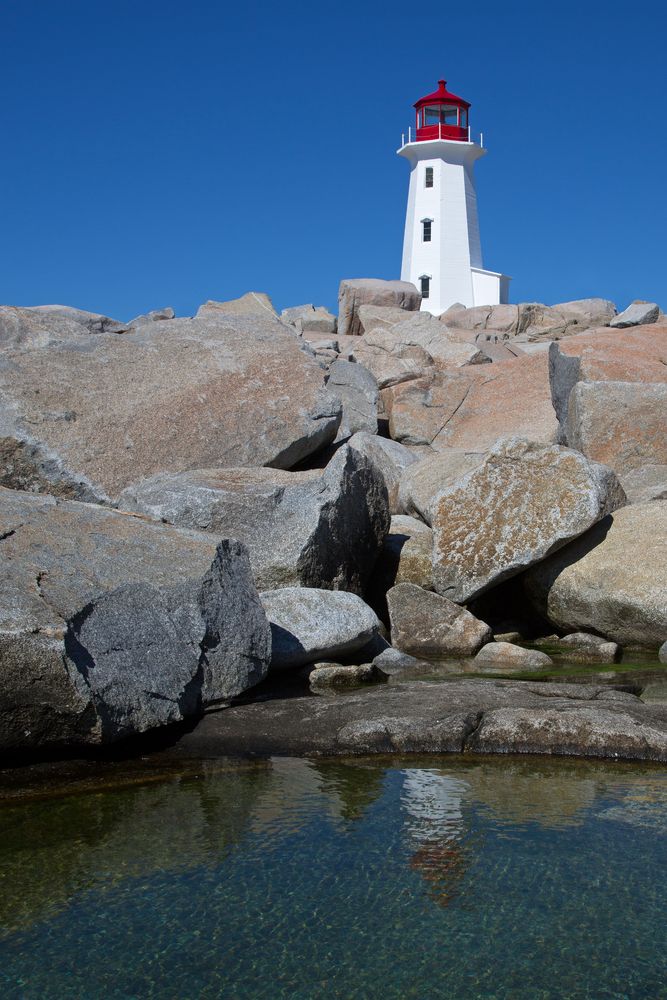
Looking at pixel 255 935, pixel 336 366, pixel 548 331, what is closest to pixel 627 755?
pixel 255 935

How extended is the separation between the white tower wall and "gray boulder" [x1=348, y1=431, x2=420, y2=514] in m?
37.5

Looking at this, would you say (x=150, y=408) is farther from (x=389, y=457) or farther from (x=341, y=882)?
(x=341, y=882)

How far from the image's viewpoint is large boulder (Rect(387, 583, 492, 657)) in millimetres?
10617

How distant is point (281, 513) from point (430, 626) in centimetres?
203

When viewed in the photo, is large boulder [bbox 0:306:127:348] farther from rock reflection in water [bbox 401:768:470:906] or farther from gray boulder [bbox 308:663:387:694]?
rock reflection in water [bbox 401:768:470:906]

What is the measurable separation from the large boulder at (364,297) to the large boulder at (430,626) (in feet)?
68.6

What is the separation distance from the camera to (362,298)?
32812mm

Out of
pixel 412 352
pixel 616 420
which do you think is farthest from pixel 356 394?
pixel 616 420

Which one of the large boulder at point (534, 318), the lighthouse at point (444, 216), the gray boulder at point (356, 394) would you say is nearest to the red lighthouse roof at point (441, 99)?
the lighthouse at point (444, 216)

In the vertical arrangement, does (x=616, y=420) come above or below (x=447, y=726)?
above

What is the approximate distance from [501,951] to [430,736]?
2.74 metres

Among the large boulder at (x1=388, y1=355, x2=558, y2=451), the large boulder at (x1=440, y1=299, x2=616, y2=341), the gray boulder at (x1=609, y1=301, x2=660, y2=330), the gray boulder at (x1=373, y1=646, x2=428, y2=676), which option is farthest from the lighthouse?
the gray boulder at (x1=373, y1=646, x2=428, y2=676)

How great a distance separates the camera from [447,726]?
7.14 m

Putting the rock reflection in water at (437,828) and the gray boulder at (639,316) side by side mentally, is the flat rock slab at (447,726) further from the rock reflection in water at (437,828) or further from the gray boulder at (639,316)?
the gray boulder at (639,316)
